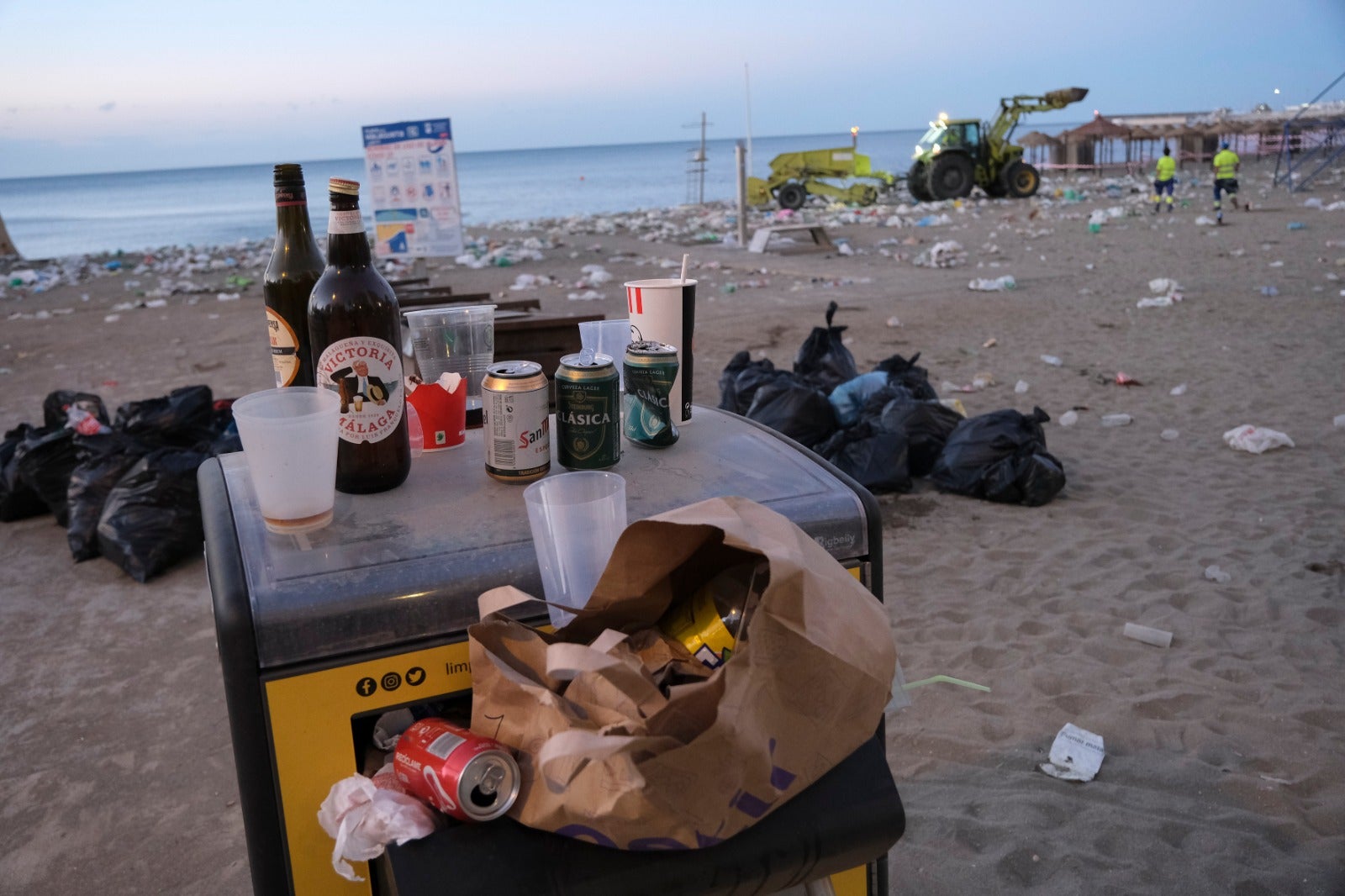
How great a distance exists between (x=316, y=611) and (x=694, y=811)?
0.55m

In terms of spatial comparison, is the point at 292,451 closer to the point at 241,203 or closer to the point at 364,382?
the point at 364,382

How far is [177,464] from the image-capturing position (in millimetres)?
4273

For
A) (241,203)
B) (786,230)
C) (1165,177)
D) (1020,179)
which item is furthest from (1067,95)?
(241,203)

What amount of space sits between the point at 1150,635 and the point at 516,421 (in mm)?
2686

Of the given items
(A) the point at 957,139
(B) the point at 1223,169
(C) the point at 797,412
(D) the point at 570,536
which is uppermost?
(A) the point at 957,139

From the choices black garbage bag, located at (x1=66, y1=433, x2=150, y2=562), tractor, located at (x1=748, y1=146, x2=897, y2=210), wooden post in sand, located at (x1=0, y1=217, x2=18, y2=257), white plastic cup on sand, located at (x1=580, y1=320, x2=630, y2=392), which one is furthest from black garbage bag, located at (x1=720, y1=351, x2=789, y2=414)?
wooden post in sand, located at (x1=0, y1=217, x2=18, y2=257)

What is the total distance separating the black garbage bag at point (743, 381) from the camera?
209 inches

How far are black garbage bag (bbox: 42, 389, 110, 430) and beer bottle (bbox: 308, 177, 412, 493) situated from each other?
14.1 feet

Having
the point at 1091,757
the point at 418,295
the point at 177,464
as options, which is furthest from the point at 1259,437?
the point at 177,464

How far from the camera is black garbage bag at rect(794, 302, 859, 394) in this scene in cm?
548

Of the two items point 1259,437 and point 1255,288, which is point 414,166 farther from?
point 1255,288

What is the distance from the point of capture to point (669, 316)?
1.77 meters

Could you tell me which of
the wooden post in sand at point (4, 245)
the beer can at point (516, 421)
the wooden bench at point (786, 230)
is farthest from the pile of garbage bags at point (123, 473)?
the wooden post in sand at point (4, 245)

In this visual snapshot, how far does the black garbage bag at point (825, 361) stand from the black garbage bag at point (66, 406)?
3896mm
